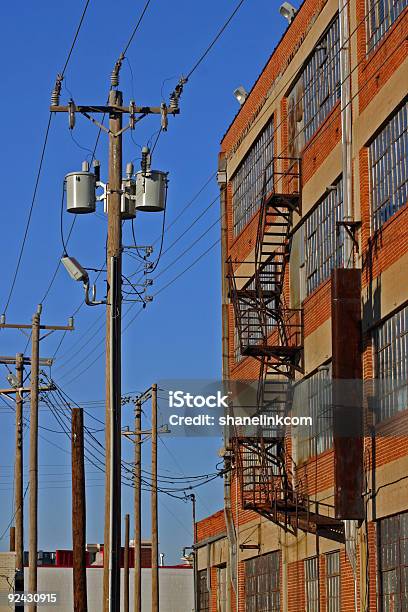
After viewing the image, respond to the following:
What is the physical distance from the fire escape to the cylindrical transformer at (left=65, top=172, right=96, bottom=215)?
9.80 m

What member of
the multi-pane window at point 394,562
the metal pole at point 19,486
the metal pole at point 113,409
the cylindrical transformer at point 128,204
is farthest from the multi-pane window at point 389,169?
the metal pole at point 19,486

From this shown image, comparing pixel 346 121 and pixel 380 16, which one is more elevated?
pixel 380 16

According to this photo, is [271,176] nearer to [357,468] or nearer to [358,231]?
[358,231]

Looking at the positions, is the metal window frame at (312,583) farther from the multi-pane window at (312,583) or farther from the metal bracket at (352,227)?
the metal bracket at (352,227)

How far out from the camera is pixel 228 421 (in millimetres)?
38625

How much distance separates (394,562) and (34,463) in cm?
1844

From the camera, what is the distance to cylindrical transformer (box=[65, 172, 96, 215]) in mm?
25000

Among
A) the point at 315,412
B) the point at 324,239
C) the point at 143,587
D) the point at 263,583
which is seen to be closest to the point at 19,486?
the point at 263,583

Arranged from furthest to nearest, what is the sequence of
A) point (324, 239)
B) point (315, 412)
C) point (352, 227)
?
point (315, 412)
point (324, 239)
point (352, 227)

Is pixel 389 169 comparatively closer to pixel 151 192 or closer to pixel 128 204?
pixel 151 192

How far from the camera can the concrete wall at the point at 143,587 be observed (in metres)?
72.0

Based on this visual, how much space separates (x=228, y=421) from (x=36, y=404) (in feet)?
25.4

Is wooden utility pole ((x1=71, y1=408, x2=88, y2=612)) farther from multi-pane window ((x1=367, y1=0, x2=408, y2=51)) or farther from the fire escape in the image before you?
multi-pane window ((x1=367, y1=0, x2=408, y2=51))

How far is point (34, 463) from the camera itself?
42438 mm
